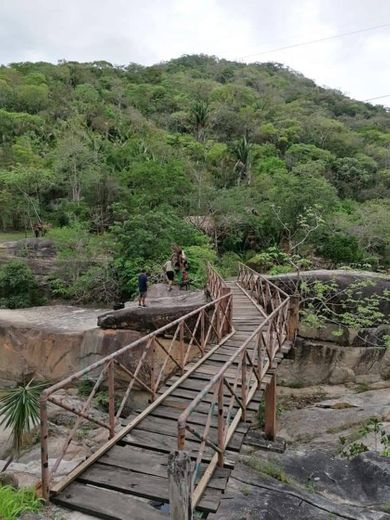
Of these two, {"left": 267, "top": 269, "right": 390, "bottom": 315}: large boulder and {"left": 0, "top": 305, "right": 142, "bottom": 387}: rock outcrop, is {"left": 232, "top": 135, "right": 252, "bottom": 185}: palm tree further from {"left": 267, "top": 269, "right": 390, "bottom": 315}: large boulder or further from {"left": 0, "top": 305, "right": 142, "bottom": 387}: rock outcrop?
{"left": 0, "top": 305, "right": 142, "bottom": 387}: rock outcrop

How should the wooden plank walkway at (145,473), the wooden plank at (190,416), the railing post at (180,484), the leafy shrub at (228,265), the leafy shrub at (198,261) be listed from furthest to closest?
the leafy shrub at (228,265)
the leafy shrub at (198,261)
the wooden plank at (190,416)
the wooden plank walkway at (145,473)
the railing post at (180,484)

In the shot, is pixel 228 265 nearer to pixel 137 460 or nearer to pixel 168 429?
pixel 168 429


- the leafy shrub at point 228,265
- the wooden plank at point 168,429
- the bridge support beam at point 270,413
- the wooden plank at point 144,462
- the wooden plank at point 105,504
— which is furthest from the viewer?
the leafy shrub at point 228,265

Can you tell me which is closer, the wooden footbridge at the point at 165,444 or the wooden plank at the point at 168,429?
the wooden footbridge at the point at 165,444

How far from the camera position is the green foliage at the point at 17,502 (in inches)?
146

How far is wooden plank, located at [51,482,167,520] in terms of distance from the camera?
3996 mm

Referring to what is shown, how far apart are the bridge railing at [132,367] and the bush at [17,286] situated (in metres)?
6.99

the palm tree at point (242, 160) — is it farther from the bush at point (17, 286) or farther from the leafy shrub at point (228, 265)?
the bush at point (17, 286)

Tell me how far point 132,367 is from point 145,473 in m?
7.87

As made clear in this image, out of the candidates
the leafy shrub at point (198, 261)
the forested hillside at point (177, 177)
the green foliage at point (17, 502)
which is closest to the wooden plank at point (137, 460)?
the green foliage at point (17, 502)

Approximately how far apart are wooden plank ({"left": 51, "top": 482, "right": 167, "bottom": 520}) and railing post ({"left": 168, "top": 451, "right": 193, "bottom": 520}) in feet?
2.31

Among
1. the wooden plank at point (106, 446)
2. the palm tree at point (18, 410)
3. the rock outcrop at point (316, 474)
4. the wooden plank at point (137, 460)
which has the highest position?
the wooden plank at point (106, 446)

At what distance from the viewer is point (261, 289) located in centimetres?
1356

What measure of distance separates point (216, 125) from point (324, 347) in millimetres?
33941
